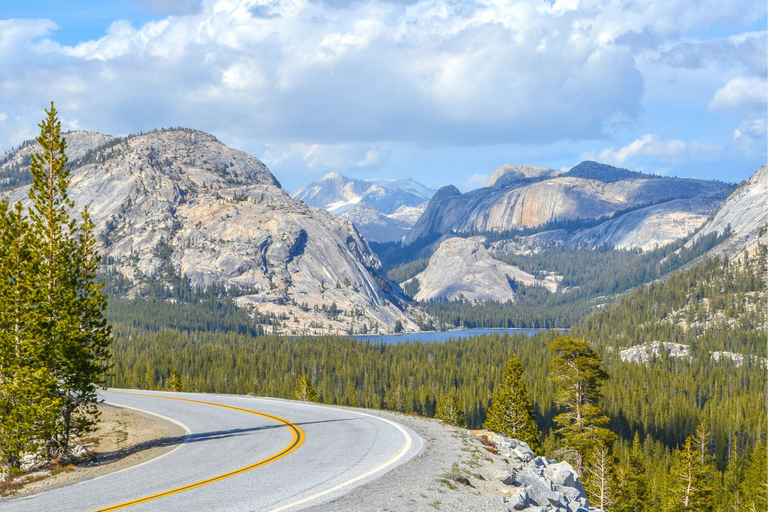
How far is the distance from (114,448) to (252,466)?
1157cm

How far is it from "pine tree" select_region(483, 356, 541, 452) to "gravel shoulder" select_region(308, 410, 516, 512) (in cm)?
3631

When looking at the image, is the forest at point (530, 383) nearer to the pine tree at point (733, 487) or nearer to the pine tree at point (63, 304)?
the pine tree at point (733, 487)

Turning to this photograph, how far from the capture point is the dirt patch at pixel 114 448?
21.4 metres

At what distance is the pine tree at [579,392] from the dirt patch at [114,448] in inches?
1109

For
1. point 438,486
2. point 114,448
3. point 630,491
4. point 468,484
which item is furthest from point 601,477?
point 114,448

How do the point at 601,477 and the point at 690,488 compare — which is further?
the point at 690,488

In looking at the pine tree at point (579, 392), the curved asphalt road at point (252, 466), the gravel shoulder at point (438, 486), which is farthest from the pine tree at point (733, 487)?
the curved asphalt road at point (252, 466)

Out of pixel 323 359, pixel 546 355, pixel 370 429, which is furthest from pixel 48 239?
pixel 546 355

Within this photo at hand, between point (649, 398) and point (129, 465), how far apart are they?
13330cm

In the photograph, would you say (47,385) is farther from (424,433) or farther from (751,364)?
(751,364)

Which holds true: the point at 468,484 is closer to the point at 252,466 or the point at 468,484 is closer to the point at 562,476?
the point at 562,476

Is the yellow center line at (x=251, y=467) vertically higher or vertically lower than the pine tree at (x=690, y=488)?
higher

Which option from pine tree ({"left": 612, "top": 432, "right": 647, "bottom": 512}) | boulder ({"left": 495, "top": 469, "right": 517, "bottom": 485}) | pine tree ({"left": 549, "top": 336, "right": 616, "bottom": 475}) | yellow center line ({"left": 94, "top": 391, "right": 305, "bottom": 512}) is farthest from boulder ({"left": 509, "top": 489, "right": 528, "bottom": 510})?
pine tree ({"left": 612, "top": 432, "right": 647, "bottom": 512})

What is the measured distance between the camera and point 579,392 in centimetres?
4672
